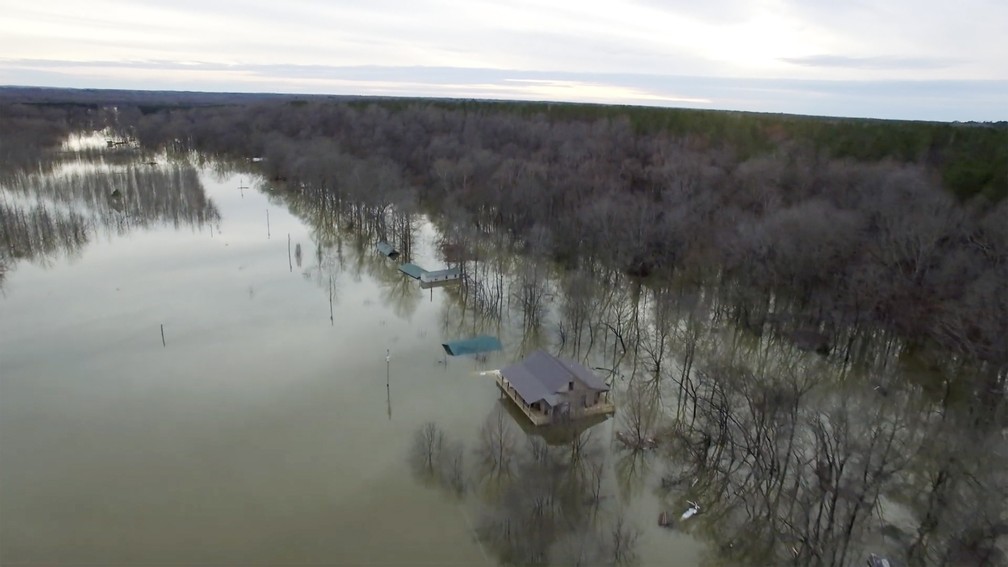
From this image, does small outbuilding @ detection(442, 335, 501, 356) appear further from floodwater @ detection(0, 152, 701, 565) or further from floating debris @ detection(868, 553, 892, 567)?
floating debris @ detection(868, 553, 892, 567)

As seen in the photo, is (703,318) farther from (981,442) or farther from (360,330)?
(360,330)

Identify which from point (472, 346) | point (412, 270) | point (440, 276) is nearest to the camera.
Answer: point (472, 346)

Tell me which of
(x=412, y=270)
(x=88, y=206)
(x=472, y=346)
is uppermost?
(x=412, y=270)

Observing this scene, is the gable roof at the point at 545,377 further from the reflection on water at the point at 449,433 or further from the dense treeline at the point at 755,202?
the dense treeline at the point at 755,202

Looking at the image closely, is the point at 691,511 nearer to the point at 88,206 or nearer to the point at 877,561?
the point at 877,561

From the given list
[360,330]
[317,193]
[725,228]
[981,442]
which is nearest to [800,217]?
[725,228]

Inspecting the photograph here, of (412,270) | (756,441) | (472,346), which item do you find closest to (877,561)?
(756,441)

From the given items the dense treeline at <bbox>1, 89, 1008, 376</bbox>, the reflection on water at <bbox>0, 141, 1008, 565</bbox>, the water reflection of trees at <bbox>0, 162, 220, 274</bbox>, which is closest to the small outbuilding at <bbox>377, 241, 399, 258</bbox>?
the dense treeline at <bbox>1, 89, 1008, 376</bbox>
